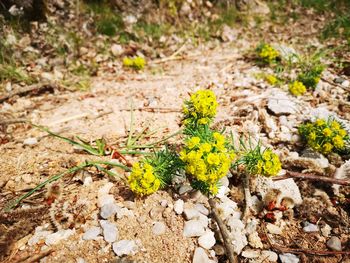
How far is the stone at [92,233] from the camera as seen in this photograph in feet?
6.23

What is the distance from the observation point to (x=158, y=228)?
1.96 metres

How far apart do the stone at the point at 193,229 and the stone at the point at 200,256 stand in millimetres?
108

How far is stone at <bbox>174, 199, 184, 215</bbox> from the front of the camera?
2066 millimetres

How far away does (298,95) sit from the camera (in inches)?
130

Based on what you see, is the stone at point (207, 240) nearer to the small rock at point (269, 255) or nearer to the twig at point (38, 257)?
the small rock at point (269, 255)

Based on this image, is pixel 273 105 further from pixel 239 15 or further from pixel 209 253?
pixel 239 15

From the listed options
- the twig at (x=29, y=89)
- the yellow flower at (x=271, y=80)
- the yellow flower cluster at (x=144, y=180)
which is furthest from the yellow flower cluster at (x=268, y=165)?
the twig at (x=29, y=89)

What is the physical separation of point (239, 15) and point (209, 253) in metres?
4.91

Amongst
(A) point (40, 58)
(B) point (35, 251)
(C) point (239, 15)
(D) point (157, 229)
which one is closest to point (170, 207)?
(D) point (157, 229)

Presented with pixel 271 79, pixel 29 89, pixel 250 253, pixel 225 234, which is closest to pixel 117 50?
pixel 29 89

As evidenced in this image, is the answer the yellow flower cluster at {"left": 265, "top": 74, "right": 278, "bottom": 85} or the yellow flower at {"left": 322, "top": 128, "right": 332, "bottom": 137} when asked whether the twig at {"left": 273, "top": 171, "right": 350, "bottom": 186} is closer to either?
the yellow flower at {"left": 322, "top": 128, "right": 332, "bottom": 137}

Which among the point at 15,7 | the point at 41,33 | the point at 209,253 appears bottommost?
the point at 209,253

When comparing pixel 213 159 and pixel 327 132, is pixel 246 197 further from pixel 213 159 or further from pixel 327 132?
pixel 327 132

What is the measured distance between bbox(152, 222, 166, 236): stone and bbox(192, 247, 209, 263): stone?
0.25 meters
